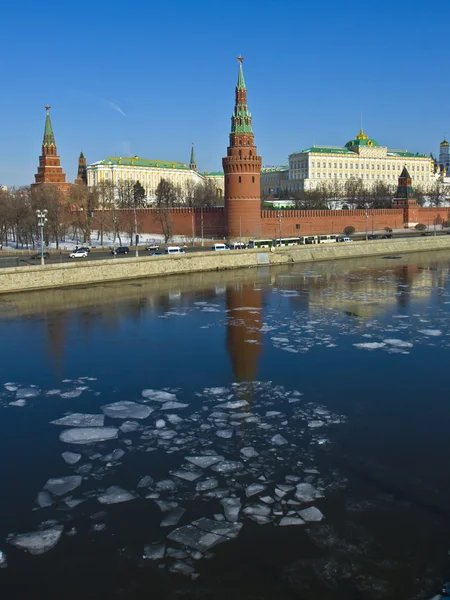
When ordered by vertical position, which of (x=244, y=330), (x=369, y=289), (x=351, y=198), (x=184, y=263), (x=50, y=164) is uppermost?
(x=50, y=164)

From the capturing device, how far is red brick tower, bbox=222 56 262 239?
41.6 metres

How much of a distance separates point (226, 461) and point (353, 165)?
254 feet

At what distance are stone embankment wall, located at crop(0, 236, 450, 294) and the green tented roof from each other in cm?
4916

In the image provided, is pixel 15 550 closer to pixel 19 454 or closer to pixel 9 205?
pixel 19 454

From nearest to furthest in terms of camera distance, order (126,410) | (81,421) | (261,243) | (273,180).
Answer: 1. (81,421)
2. (126,410)
3. (261,243)
4. (273,180)

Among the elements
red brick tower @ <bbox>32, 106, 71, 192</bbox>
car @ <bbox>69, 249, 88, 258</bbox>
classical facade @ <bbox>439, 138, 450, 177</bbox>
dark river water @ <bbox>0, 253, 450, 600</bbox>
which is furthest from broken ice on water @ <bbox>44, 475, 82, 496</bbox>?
classical facade @ <bbox>439, 138, 450, 177</bbox>

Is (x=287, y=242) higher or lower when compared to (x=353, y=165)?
lower

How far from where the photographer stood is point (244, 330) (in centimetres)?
1738

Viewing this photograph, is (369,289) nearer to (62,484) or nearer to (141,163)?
(62,484)

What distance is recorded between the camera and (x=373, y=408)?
35.7ft

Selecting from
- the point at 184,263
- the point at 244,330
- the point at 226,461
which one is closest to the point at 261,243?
the point at 184,263

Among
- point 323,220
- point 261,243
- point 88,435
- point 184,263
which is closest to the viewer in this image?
point 88,435

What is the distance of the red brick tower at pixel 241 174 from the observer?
4162cm

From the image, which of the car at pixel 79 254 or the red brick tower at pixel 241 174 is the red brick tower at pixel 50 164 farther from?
A: the car at pixel 79 254
